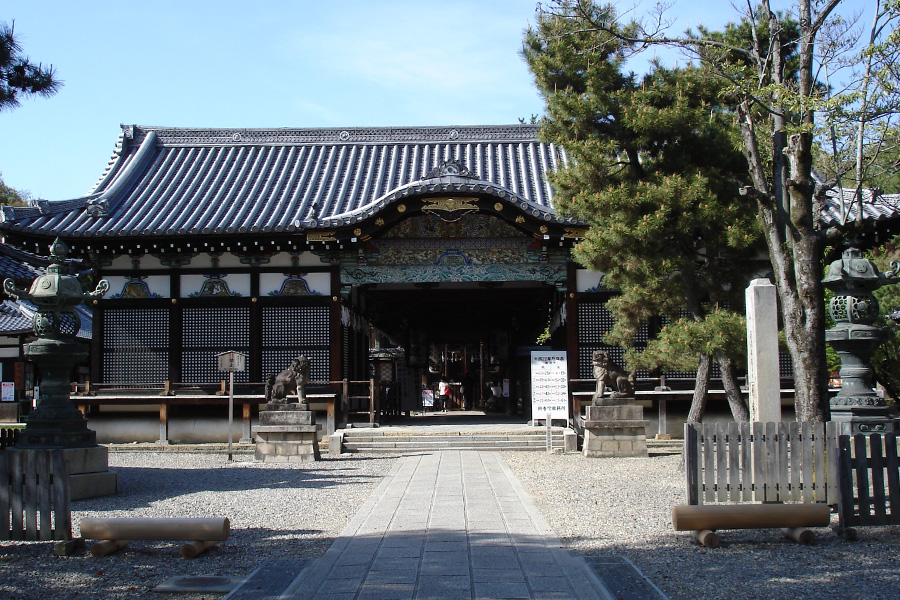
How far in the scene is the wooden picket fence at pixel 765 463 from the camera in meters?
7.04

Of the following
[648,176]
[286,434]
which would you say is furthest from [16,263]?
[648,176]

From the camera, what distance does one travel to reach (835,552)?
6047 millimetres

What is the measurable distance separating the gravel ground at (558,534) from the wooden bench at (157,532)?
0.35ft

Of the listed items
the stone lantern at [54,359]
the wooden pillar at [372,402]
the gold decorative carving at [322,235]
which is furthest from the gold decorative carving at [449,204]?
the stone lantern at [54,359]

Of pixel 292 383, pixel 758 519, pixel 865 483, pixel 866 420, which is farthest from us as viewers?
pixel 292 383

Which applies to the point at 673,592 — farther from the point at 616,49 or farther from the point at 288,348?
the point at 288,348

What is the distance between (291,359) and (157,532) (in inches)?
421

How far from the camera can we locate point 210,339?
16.8 metres

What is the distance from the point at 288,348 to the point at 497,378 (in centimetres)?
1412

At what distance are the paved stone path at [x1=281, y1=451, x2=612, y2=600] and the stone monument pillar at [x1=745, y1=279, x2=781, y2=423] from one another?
272 centimetres

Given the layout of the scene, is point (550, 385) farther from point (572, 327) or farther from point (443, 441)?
point (443, 441)

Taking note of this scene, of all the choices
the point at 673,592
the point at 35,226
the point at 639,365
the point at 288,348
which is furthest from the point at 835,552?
the point at 35,226

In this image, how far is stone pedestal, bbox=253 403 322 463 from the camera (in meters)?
13.6

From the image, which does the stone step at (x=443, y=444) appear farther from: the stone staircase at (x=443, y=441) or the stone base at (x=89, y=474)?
the stone base at (x=89, y=474)
